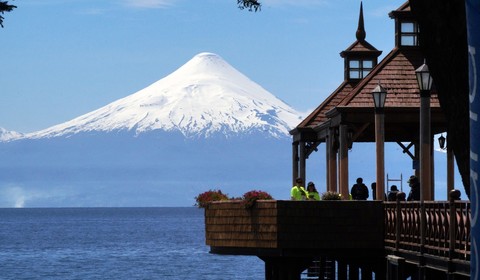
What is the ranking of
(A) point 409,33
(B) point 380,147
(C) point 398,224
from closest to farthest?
(C) point 398,224
(B) point 380,147
(A) point 409,33

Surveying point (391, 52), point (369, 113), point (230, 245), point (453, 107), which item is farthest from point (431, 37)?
point (391, 52)

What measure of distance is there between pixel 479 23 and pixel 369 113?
23.5m

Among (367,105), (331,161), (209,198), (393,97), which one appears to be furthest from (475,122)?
(331,161)

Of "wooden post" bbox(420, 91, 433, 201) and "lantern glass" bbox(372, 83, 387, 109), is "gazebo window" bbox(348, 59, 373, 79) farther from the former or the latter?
"wooden post" bbox(420, 91, 433, 201)

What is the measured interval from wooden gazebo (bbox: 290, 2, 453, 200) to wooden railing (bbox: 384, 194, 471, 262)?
0.84 m

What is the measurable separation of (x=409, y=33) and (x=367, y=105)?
4.01 m

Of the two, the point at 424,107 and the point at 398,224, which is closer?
the point at 424,107

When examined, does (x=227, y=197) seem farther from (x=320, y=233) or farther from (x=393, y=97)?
(x=393, y=97)

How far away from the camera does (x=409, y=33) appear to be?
33.4 metres

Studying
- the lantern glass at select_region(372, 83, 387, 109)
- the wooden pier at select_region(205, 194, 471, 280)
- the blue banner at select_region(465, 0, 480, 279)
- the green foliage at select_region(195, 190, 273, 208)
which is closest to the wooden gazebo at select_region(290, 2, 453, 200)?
the wooden pier at select_region(205, 194, 471, 280)

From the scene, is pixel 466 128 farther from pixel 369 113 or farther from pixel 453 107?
pixel 369 113

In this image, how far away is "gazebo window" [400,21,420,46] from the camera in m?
33.2

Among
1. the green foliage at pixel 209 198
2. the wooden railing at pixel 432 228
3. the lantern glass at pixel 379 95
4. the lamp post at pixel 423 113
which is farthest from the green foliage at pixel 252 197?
the lamp post at pixel 423 113

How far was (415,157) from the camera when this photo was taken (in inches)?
1518
